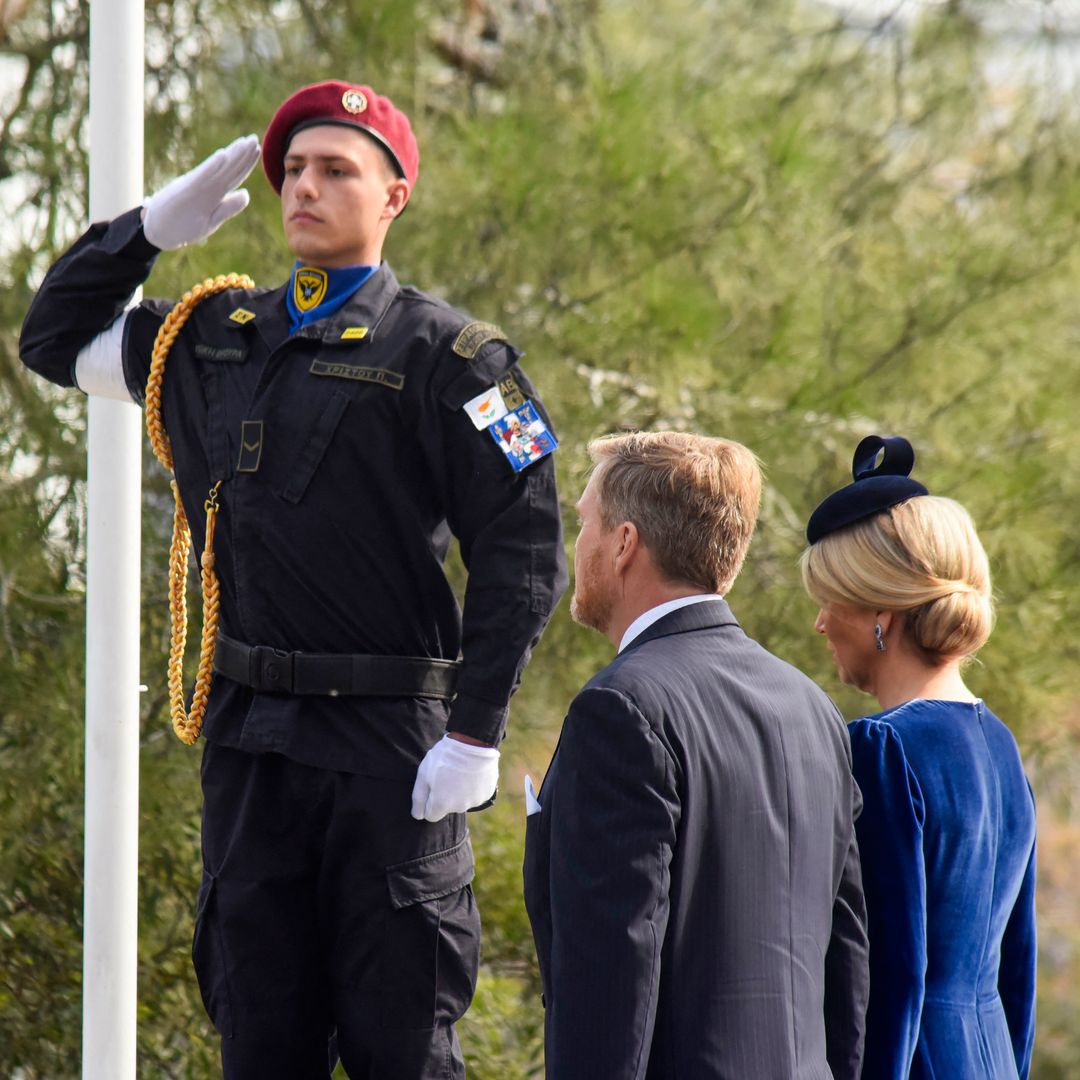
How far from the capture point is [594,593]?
1.64m

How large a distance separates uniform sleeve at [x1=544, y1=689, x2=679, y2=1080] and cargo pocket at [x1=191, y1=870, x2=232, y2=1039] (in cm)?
66

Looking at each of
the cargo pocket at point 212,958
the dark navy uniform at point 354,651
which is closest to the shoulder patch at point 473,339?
the dark navy uniform at point 354,651

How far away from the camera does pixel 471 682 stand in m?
1.98

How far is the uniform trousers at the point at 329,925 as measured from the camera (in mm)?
1969

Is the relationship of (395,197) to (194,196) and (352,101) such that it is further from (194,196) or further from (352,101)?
(194,196)

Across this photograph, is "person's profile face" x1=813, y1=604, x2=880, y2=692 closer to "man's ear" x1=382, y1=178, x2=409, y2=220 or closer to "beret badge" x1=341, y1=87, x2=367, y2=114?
"man's ear" x1=382, y1=178, x2=409, y2=220

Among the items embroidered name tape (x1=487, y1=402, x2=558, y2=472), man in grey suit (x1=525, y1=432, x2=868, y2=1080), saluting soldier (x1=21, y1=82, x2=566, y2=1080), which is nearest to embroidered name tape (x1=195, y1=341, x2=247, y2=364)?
saluting soldier (x1=21, y1=82, x2=566, y2=1080)

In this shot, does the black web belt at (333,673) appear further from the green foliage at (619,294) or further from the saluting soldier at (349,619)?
the green foliage at (619,294)

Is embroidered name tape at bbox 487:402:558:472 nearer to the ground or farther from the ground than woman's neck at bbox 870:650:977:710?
farther from the ground

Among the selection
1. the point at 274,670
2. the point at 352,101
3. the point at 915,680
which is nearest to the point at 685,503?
the point at 915,680

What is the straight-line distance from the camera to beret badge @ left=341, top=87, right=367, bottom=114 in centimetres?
213

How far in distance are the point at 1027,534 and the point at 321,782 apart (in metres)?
2.67

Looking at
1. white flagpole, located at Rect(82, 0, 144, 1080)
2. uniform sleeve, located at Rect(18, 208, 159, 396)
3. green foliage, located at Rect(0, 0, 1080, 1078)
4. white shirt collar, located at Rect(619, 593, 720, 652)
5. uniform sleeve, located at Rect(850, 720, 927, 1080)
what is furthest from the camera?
green foliage, located at Rect(0, 0, 1080, 1078)

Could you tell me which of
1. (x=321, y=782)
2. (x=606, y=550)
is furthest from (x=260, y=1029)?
(x=606, y=550)
